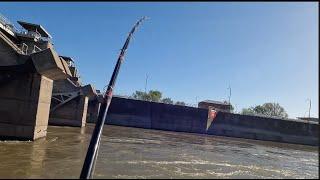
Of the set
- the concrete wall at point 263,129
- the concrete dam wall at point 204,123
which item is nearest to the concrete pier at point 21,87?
the concrete dam wall at point 204,123

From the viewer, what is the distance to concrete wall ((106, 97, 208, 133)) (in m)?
69.6

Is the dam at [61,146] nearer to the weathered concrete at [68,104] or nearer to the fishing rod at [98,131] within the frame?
the weathered concrete at [68,104]

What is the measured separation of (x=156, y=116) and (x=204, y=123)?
26.7 ft

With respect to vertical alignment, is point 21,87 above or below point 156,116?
below

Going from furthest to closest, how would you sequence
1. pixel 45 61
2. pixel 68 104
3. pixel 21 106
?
pixel 68 104 < pixel 21 106 < pixel 45 61

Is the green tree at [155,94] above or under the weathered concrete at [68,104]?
above

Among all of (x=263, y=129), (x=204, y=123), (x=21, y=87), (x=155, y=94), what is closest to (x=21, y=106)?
(x=21, y=87)

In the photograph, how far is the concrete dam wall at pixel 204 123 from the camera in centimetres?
7006

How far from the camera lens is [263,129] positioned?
238 feet

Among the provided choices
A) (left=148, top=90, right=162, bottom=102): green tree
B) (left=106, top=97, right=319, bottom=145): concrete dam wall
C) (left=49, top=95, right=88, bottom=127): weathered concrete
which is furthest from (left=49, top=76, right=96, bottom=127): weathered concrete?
(left=148, top=90, right=162, bottom=102): green tree

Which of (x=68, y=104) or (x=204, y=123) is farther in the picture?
(x=204, y=123)

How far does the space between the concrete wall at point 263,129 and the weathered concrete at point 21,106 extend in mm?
47176

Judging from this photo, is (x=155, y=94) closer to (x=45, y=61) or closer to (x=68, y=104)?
(x=68, y=104)

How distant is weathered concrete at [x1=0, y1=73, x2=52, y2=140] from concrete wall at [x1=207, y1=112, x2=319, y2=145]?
47.2m
